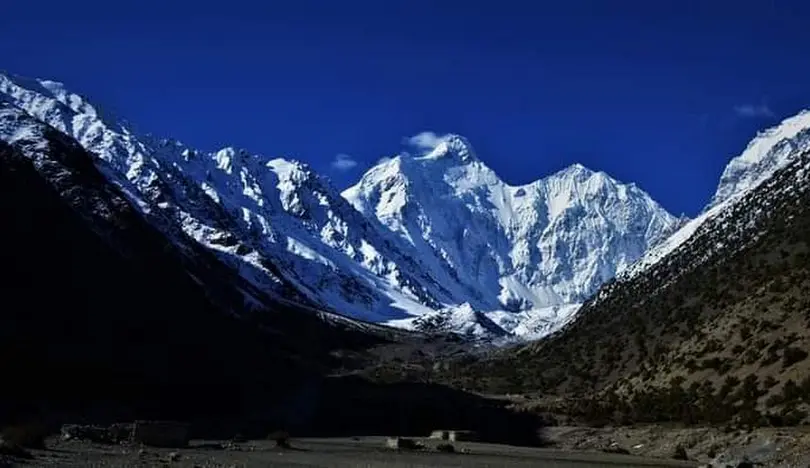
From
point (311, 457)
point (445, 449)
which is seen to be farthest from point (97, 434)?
point (445, 449)

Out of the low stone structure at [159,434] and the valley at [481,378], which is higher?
the valley at [481,378]

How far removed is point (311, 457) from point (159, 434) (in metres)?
9.62

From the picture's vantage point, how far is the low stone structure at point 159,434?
57969 millimetres

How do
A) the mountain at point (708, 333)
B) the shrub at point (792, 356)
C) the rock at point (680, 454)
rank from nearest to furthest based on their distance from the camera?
the rock at point (680, 454) < the shrub at point (792, 356) < the mountain at point (708, 333)

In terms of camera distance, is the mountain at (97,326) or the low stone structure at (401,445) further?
the mountain at (97,326)

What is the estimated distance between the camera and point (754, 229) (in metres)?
101

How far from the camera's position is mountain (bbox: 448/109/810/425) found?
216 ft

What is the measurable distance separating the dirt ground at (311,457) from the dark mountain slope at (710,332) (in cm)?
1036

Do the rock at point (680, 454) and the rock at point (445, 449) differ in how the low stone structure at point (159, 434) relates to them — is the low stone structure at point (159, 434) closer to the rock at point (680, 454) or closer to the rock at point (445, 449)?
the rock at point (445, 449)

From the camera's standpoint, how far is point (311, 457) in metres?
54.6

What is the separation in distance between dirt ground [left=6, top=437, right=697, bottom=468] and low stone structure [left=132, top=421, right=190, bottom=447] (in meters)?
1.15

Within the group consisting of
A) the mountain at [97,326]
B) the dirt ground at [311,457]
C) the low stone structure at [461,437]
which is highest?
the mountain at [97,326]

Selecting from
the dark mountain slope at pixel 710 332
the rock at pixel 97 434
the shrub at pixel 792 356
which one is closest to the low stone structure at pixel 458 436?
the dark mountain slope at pixel 710 332

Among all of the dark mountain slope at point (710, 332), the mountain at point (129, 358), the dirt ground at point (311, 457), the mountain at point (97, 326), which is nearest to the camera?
the dirt ground at point (311, 457)
